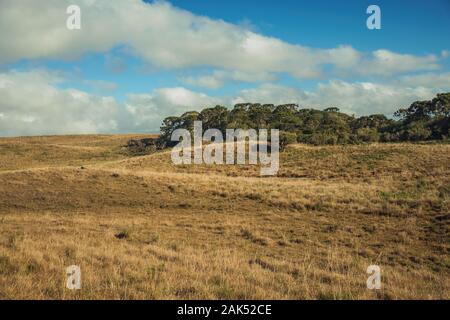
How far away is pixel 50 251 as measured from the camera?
30.4ft

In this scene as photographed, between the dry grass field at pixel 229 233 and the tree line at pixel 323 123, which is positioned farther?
the tree line at pixel 323 123

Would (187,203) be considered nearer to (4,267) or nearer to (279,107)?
(4,267)

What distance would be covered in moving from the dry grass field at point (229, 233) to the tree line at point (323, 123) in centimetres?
2432

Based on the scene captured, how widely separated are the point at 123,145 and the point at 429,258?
298 feet

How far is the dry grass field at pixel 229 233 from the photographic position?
23.2ft

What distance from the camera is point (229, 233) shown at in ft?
53.2

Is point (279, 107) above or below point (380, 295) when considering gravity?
above

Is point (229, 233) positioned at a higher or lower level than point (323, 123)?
lower

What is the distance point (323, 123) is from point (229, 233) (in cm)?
6764

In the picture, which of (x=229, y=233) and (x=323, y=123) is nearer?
(x=229, y=233)

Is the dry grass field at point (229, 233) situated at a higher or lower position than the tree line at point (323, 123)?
lower

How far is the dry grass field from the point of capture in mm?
7070

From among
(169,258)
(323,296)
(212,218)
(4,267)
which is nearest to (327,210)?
(212,218)

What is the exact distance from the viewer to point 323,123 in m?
79.7
